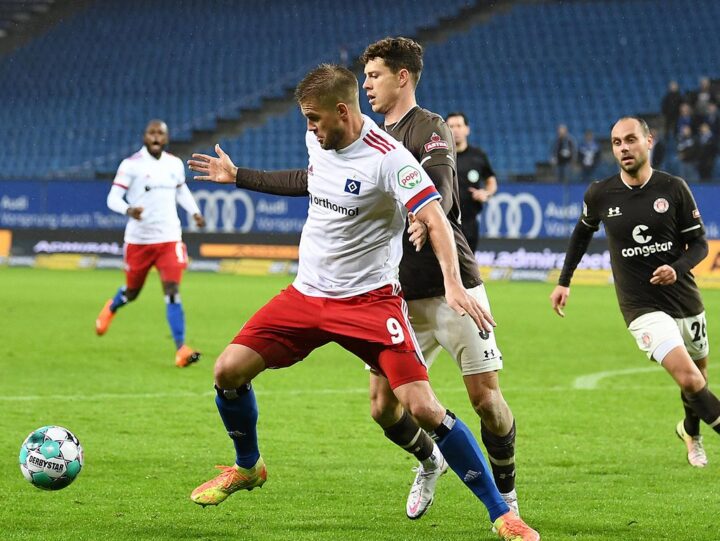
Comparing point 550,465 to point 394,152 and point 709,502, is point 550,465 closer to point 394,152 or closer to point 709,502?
point 709,502

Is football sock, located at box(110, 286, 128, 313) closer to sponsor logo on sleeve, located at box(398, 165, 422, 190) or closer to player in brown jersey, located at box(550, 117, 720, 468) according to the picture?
player in brown jersey, located at box(550, 117, 720, 468)

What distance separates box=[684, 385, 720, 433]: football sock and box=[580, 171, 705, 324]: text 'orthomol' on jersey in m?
0.55

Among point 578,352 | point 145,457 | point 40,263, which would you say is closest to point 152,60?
point 40,263

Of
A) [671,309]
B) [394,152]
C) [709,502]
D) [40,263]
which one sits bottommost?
[40,263]

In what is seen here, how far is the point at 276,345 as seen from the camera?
542 cm

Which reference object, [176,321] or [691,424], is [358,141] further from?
[176,321]

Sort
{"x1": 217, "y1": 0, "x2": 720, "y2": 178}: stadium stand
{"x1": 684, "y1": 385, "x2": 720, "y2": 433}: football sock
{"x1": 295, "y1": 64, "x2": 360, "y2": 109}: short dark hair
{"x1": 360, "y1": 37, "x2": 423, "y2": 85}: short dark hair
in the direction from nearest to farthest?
{"x1": 295, "y1": 64, "x2": 360, "y2": 109}: short dark hair
{"x1": 360, "y1": 37, "x2": 423, "y2": 85}: short dark hair
{"x1": 684, "y1": 385, "x2": 720, "y2": 433}: football sock
{"x1": 217, "y1": 0, "x2": 720, "y2": 178}: stadium stand

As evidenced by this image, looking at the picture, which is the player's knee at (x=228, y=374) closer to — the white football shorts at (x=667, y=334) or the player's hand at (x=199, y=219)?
the white football shorts at (x=667, y=334)

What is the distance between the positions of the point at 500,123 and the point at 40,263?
10.9 m

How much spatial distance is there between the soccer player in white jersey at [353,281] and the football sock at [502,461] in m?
0.37

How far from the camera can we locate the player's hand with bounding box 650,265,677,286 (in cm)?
662

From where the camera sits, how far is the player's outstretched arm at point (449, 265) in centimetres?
483

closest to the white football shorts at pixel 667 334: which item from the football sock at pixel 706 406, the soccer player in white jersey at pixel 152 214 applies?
the football sock at pixel 706 406

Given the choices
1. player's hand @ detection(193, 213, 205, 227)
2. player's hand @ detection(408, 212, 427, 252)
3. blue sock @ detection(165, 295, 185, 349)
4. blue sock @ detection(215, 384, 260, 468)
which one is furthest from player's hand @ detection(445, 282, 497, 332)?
player's hand @ detection(193, 213, 205, 227)
